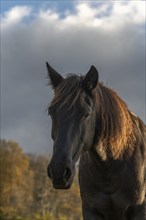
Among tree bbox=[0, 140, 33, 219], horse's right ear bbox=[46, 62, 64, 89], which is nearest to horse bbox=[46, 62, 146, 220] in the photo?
horse's right ear bbox=[46, 62, 64, 89]

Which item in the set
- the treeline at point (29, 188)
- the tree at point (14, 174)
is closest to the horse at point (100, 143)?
the treeline at point (29, 188)

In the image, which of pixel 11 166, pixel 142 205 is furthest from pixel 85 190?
pixel 11 166

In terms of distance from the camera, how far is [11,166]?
7562 cm

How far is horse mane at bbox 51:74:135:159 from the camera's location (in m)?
6.61

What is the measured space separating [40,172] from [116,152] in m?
64.4

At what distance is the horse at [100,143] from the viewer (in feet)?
20.9

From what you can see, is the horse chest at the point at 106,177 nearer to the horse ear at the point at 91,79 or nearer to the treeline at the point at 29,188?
the horse ear at the point at 91,79

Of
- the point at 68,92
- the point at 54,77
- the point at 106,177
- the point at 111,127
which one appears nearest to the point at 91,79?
the point at 68,92

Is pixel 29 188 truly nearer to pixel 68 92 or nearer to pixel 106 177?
pixel 106 177

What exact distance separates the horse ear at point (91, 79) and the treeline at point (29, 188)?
196 ft

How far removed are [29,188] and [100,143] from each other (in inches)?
2722

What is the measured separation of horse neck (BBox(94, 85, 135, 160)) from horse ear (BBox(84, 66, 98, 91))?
0.27m

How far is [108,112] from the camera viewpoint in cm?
718

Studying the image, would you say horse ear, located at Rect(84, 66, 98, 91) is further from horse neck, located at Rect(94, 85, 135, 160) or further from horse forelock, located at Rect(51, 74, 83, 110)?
horse neck, located at Rect(94, 85, 135, 160)
